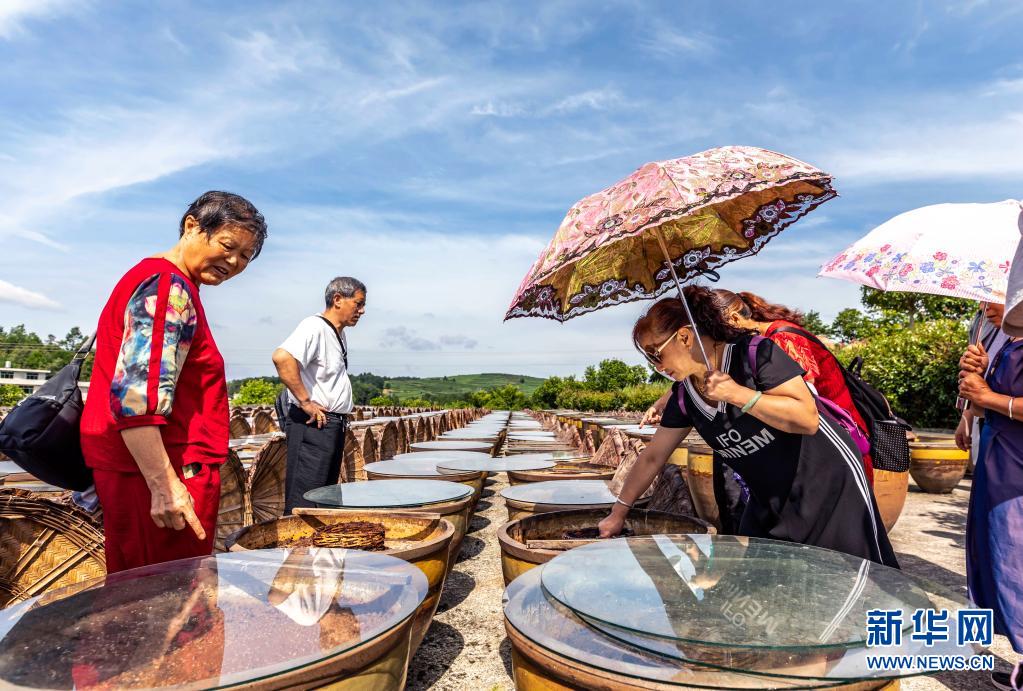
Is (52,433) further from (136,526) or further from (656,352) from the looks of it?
(656,352)

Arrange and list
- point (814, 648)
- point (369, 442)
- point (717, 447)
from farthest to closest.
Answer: point (369, 442), point (717, 447), point (814, 648)

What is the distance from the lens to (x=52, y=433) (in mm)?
1772

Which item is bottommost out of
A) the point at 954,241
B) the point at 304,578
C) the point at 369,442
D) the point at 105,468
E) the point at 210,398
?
the point at 369,442

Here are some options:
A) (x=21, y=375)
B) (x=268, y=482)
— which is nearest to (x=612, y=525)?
(x=268, y=482)

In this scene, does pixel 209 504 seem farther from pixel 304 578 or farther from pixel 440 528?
pixel 440 528

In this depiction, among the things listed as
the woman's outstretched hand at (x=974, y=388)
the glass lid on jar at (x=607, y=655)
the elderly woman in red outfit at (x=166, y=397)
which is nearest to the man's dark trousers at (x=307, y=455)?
the elderly woman in red outfit at (x=166, y=397)

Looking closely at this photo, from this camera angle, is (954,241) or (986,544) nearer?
(986,544)

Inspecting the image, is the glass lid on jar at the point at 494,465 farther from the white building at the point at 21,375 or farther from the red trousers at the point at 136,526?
the white building at the point at 21,375

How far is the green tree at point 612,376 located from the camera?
151 ft

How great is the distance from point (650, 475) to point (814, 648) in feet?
4.48

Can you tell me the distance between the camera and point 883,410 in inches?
101

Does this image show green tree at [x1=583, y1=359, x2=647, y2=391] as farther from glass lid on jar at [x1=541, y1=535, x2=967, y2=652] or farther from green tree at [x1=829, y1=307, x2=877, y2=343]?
glass lid on jar at [x1=541, y1=535, x2=967, y2=652]

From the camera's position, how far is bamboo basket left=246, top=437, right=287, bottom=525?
4.00 m

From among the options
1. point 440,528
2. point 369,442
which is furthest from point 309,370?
point 369,442
